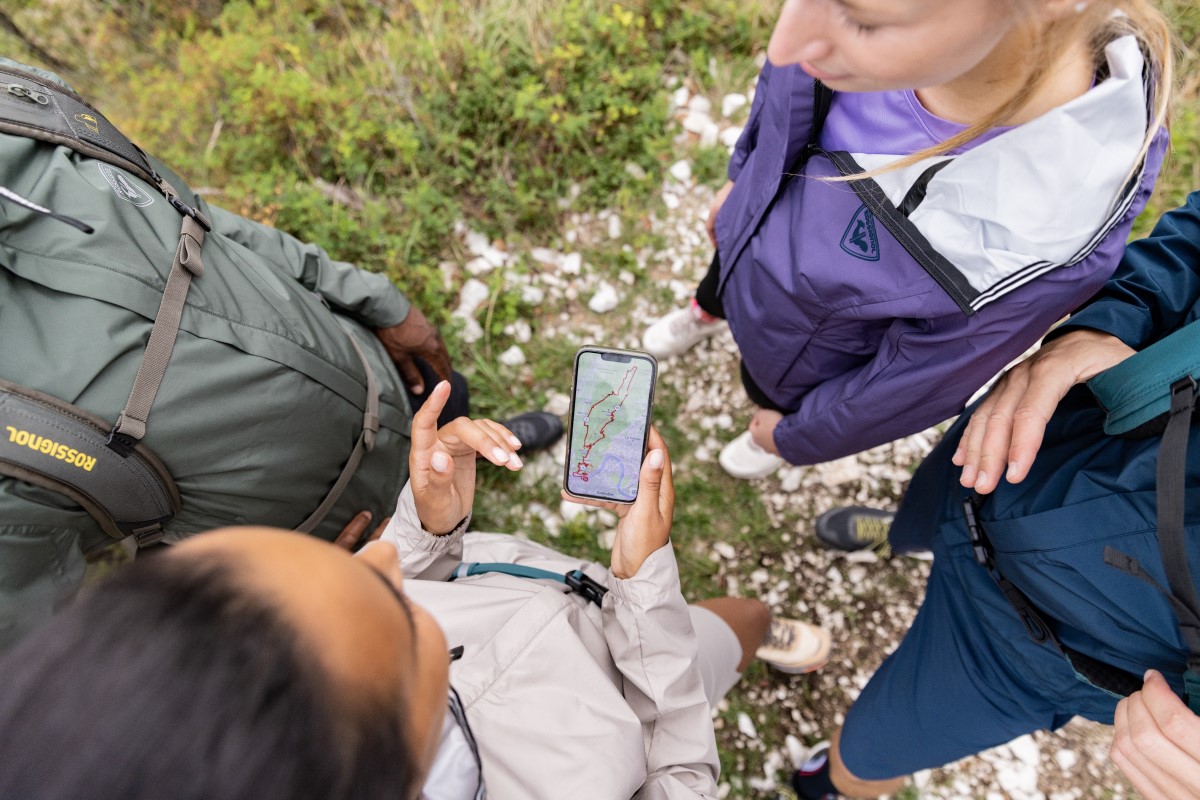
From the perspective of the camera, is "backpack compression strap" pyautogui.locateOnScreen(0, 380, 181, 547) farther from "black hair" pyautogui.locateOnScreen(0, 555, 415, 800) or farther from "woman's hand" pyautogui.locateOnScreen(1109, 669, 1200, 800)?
"woman's hand" pyautogui.locateOnScreen(1109, 669, 1200, 800)

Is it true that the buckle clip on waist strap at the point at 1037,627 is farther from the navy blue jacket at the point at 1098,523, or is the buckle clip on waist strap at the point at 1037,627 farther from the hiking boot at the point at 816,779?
the hiking boot at the point at 816,779

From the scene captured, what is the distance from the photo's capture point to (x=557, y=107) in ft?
11.6

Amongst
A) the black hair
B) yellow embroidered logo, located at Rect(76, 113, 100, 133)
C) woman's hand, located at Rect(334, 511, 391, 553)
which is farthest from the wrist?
yellow embroidered logo, located at Rect(76, 113, 100, 133)

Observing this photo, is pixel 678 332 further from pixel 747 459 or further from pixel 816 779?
pixel 816 779

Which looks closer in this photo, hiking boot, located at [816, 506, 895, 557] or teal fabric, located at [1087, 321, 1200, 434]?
teal fabric, located at [1087, 321, 1200, 434]

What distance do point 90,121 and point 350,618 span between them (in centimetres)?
160

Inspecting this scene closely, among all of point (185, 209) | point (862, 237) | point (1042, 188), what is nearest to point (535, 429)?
point (185, 209)

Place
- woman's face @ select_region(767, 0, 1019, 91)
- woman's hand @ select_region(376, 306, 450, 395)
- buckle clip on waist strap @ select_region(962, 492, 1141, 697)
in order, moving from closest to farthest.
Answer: woman's face @ select_region(767, 0, 1019, 91)
buckle clip on waist strap @ select_region(962, 492, 1141, 697)
woman's hand @ select_region(376, 306, 450, 395)

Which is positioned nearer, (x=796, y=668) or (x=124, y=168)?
(x=124, y=168)

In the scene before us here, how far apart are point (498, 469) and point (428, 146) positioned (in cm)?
192

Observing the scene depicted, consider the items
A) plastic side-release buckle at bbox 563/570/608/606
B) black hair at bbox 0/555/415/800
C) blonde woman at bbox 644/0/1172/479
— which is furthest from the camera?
plastic side-release buckle at bbox 563/570/608/606

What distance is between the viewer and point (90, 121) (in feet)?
5.16

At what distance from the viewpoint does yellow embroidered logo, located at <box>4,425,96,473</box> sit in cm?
130

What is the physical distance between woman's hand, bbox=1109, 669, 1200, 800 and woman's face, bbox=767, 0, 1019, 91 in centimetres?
131
